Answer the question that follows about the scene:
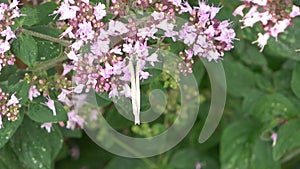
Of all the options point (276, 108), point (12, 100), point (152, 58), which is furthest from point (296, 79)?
point (12, 100)

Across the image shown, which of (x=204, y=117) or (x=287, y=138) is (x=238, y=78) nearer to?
(x=204, y=117)

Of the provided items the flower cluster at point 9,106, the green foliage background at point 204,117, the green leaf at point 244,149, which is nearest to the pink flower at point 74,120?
the green foliage background at point 204,117

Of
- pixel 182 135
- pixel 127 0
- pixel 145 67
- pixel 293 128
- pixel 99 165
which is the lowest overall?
pixel 99 165

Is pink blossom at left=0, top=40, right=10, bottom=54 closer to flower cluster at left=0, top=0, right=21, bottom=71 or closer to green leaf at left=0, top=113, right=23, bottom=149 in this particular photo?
flower cluster at left=0, top=0, right=21, bottom=71

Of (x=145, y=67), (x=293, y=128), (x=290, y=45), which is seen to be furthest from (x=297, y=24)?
(x=145, y=67)

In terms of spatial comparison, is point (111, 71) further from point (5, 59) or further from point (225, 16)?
point (225, 16)

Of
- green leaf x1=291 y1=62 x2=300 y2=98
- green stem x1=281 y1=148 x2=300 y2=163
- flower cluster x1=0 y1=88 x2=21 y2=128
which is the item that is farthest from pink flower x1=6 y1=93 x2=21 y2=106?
green stem x1=281 y1=148 x2=300 y2=163
